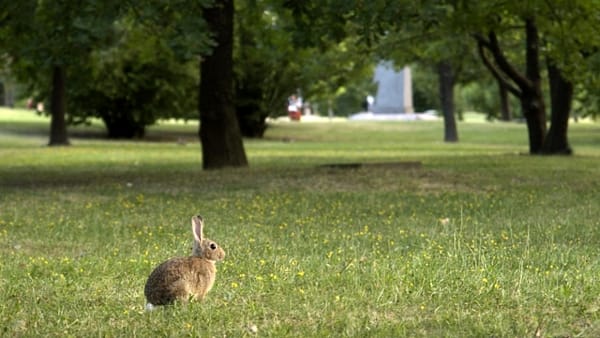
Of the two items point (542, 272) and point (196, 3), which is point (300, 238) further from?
point (196, 3)

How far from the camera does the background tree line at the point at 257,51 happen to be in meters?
17.8

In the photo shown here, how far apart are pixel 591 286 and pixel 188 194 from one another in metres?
9.40

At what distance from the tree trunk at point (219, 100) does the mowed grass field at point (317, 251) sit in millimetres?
1174

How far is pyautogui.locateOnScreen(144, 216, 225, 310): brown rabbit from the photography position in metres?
6.71

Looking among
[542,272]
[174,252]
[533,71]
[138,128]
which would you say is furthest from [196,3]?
[138,128]

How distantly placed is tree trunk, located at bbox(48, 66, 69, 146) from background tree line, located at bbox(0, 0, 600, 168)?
6 centimetres

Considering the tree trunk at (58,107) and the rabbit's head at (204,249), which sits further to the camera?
the tree trunk at (58,107)

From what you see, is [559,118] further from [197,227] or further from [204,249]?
[197,227]

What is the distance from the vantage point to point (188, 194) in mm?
16234

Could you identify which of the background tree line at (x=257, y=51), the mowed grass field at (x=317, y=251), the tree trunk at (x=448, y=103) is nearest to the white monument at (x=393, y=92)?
the background tree line at (x=257, y=51)

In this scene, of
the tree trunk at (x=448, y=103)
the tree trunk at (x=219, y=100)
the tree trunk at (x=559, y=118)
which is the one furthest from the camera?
the tree trunk at (x=448, y=103)

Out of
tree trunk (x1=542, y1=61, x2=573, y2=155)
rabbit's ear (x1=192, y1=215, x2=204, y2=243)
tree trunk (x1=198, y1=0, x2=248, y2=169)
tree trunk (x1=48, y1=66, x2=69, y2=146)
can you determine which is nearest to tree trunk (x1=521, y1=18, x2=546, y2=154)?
tree trunk (x1=542, y1=61, x2=573, y2=155)

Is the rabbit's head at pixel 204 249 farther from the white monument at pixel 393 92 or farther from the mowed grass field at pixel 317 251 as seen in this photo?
the white monument at pixel 393 92

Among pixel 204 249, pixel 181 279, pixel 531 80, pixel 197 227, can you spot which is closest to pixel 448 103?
pixel 531 80
